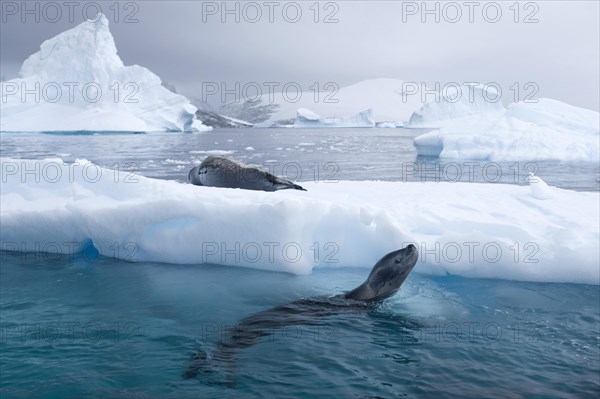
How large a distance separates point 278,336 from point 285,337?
0.06 metres

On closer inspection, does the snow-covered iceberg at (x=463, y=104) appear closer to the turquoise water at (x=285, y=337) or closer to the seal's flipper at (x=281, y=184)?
the seal's flipper at (x=281, y=184)

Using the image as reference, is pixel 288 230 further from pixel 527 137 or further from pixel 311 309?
pixel 527 137

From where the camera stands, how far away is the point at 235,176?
8.73 m

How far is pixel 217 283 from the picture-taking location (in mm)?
5613

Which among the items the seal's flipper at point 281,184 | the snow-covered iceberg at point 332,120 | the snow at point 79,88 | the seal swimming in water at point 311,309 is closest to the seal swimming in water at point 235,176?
the seal's flipper at point 281,184

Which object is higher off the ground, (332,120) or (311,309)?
(332,120)

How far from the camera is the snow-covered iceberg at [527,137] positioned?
23.2 metres

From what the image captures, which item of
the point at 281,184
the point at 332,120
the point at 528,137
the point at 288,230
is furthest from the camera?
the point at 332,120

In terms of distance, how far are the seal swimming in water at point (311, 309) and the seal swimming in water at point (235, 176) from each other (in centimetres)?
366

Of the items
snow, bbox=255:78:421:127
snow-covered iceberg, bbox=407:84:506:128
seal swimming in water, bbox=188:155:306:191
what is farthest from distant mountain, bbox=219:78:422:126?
seal swimming in water, bbox=188:155:306:191

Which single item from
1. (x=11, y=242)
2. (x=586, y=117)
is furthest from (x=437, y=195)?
(x=586, y=117)

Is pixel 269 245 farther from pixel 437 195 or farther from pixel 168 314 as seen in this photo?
pixel 437 195

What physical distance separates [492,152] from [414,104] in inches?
6384

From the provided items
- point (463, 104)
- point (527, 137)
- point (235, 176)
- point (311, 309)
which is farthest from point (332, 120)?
point (311, 309)
